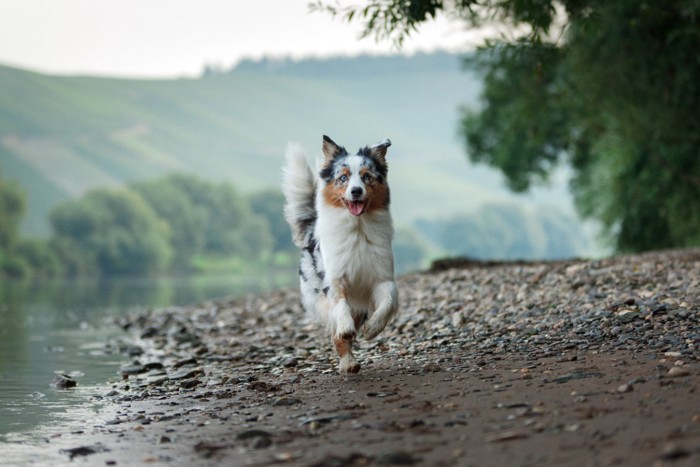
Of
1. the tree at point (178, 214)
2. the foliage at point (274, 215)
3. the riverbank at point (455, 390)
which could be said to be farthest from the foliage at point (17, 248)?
the riverbank at point (455, 390)

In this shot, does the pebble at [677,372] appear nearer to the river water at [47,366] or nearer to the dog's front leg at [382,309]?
the dog's front leg at [382,309]

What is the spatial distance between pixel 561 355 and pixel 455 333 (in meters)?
2.73

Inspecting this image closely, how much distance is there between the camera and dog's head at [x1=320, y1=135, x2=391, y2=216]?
32.6ft

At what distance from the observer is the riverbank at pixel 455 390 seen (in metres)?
6.26

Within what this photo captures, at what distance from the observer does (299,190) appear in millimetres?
11875

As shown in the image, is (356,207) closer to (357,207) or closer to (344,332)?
(357,207)

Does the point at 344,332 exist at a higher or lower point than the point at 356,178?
lower

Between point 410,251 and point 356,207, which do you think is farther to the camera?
point 410,251

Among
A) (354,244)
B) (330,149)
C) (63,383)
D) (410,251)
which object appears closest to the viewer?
(354,244)

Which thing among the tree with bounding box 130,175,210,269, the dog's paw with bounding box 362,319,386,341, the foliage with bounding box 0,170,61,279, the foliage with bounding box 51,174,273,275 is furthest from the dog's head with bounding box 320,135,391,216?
the tree with bounding box 130,175,210,269

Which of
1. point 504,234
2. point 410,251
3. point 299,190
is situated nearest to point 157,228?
point 410,251

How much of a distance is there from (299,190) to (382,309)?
8.14 feet

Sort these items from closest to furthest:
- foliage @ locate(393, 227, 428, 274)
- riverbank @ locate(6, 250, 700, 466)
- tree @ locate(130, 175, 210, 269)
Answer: riverbank @ locate(6, 250, 700, 466)
tree @ locate(130, 175, 210, 269)
foliage @ locate(393, 227, 428, 274)

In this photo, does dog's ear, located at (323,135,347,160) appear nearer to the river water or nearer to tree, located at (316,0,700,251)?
the river water
